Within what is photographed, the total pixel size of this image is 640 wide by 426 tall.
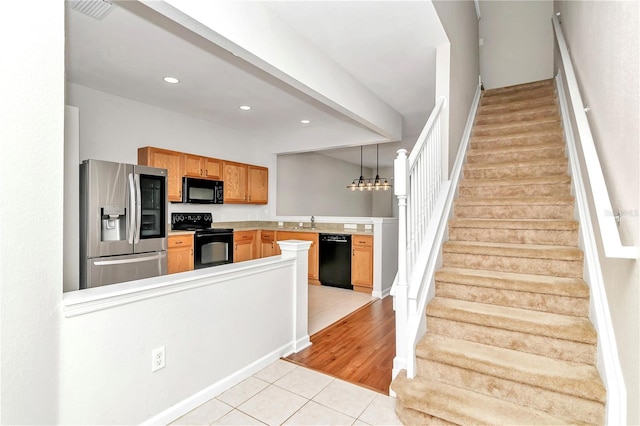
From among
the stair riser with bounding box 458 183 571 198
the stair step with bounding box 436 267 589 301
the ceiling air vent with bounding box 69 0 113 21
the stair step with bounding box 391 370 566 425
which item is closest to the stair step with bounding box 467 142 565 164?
the stair riser with bounding box 458 183 571 198

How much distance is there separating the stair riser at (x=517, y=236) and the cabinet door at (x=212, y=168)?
3.81m

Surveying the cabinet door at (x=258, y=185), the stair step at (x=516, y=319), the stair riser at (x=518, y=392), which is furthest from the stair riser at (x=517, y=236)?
the cabinet door at (x=258, y=185)

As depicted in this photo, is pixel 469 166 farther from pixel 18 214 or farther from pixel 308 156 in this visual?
pixel 308 156

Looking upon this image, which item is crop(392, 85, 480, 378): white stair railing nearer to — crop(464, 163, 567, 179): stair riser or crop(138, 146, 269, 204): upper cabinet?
crop(464, 163, 567, 179): stair riser

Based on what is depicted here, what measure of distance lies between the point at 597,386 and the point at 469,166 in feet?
7.86

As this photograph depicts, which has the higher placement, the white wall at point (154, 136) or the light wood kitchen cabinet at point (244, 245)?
the white wall at point (154, 136)

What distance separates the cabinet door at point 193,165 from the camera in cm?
486

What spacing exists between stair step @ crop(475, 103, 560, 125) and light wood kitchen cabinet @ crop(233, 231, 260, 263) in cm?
399

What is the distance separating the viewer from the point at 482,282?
2311 millimetres

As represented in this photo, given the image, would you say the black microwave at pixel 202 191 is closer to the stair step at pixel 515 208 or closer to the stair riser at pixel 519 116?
the stair step at pixel 515 208

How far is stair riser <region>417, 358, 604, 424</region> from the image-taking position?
5.30ft

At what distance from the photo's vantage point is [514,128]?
3.84 m

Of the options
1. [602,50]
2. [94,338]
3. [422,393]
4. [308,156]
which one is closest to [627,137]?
[602,50]

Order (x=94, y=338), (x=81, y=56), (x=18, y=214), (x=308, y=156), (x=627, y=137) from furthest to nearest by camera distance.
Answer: (x=308, y=156) → (x=81, y=56) → (x=94, y=338) → (x=627, y=137) → (x=18, y=214)
